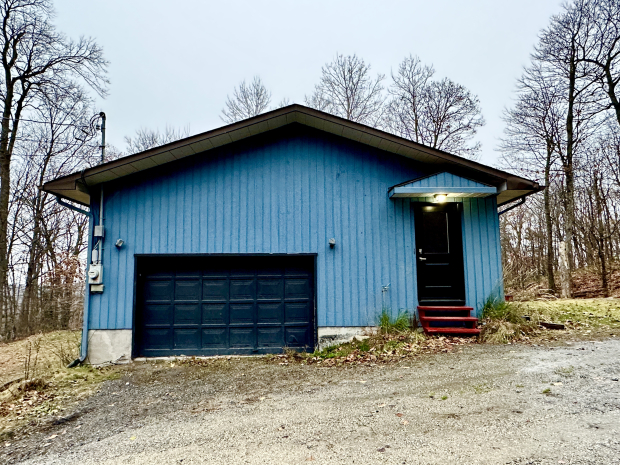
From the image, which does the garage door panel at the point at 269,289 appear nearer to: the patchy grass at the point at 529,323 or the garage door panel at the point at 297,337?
the garage door panel at the point at 297,337

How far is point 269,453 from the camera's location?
2.85 meters

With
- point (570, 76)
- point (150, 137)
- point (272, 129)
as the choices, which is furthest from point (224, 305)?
point (150, 137)

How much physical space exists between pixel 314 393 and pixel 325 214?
3.39 meters

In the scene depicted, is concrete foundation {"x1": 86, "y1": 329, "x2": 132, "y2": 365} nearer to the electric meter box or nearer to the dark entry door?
the electric meter box

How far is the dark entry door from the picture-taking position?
22.4 ft

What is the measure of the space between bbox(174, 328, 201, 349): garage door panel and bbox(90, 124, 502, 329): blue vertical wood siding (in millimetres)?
905

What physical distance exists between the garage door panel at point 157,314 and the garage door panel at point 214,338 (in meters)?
0.70

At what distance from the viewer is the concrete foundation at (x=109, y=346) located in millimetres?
6348

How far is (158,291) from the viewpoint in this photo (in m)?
6.78

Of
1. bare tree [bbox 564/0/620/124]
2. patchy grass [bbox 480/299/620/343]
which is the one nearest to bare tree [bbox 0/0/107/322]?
patchy grass [bbox 480/299/620/343]

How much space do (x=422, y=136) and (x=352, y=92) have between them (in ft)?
12.2

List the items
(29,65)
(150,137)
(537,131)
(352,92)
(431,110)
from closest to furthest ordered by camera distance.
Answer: (29,65) < (537,131) < (431,110) < (352,92) < (150,137)

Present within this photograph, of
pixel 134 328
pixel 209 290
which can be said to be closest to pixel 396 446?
pixel 209 290

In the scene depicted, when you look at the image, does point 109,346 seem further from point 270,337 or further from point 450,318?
point 450,318
